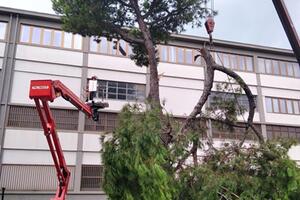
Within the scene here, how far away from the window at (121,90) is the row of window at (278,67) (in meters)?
10.2

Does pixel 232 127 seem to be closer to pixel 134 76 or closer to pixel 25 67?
pixel 134 76

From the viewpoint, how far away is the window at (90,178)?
20.7 m

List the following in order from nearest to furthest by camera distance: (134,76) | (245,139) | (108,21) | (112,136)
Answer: (112,136), (245,139), (108,21), (134,76)

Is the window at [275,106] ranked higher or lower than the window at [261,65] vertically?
lower

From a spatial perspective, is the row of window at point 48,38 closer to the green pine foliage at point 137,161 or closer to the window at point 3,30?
the window at point 3,30

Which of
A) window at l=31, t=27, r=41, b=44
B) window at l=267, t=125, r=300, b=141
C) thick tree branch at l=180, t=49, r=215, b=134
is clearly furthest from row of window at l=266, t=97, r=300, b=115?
window at l=31, t=27, r=41, b=44

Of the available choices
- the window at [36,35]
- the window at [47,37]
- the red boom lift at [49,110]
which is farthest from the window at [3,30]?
the red boom lift at [49,110]

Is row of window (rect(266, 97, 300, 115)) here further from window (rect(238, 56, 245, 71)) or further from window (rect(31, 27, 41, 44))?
window (rect(31, 27, 41, 44))

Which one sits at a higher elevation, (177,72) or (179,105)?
(177,72)

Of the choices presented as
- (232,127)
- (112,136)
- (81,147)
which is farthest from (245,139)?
(81,147)

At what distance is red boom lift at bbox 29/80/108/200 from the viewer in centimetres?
866

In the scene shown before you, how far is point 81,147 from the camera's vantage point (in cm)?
2122

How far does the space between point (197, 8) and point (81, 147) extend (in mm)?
11641

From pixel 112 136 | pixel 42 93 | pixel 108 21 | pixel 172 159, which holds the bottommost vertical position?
pixel 172 159
